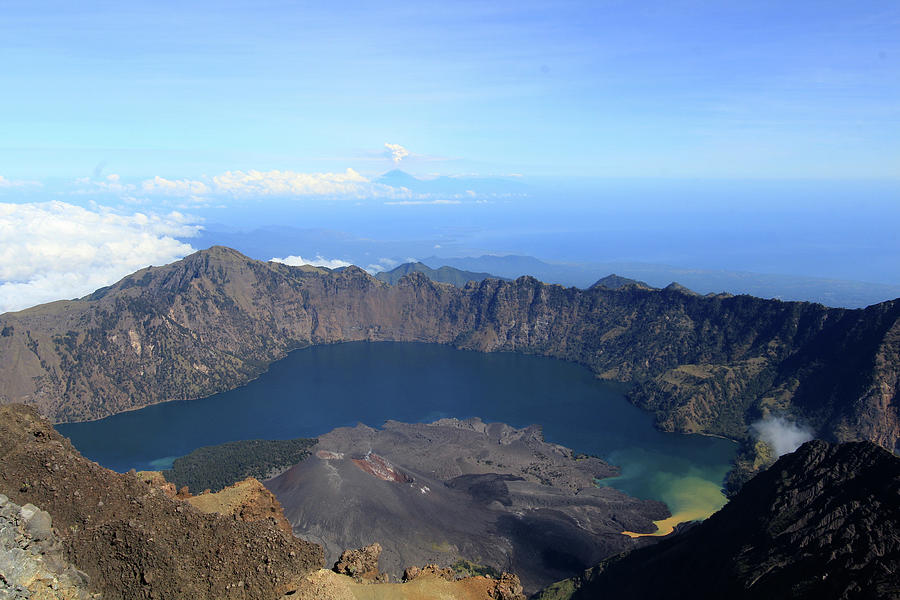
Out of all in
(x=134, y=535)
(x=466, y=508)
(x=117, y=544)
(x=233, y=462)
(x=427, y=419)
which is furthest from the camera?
(x=427, y=419)

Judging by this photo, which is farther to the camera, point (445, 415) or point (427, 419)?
point (445, 415)

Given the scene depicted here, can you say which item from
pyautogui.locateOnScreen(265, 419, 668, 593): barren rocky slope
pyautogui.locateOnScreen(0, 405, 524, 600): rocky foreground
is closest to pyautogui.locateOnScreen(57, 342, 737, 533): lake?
pyautogui.locateOnScreen(265, 419, 668, 593): barren rocky slope

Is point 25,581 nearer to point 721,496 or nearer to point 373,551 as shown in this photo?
point 373,551

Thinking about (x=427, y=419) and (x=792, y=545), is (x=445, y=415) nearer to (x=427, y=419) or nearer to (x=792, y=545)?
(x=427, y=419)

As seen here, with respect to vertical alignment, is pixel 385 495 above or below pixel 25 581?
below

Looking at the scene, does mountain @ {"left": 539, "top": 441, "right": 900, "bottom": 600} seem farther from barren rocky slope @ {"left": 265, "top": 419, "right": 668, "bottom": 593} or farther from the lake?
the lake

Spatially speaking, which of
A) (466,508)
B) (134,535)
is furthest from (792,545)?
(134,535)

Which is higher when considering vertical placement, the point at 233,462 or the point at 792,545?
the point at 792,545

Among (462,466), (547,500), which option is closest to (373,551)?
(547,500)
